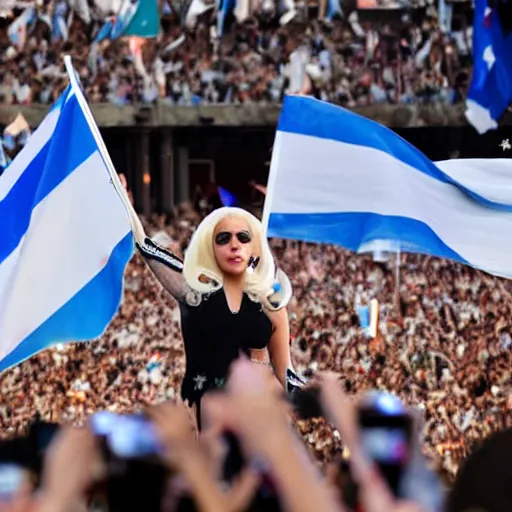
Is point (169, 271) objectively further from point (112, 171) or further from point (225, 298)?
point (112, 171)

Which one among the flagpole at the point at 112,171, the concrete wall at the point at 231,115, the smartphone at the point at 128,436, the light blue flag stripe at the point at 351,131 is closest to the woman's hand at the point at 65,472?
the smartphone at the point at 128,436

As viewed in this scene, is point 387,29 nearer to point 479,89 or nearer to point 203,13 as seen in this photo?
point 203,13

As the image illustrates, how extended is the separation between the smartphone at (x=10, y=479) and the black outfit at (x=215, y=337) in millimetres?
2673

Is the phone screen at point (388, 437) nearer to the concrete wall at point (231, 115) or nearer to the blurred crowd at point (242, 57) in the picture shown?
the blurred crowd at point (242, 57)

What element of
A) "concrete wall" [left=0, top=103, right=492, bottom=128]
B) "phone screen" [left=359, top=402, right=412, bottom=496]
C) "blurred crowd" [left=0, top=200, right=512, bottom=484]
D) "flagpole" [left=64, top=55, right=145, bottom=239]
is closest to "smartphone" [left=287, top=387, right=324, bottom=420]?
"phone screen" [left=359, top=402, right=412, bottom=496]

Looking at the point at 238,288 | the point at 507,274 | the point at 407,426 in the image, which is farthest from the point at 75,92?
the point at 407,426

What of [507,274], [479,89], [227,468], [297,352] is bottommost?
[297,352]

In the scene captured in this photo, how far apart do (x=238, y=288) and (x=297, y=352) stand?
876 cm

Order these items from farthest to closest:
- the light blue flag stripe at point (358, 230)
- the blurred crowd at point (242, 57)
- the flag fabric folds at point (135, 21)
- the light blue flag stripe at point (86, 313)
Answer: the blurred crowd at point (242, 57), the flag fabric folds at point (135, 21), the light blue flag stripe at point (358, 230), the light blue flag stripe at point (86, 313)

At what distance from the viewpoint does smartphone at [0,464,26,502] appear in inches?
108

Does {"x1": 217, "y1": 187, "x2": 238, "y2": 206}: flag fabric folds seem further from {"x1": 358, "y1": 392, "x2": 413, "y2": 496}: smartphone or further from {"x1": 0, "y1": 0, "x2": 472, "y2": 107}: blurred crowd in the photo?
{"x1": 0, "y1": 0, "x2": 472, "y2": 107}: blurred crowd

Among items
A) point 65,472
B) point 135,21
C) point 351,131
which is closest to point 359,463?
point 65,472

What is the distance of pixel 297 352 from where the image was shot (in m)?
14.6

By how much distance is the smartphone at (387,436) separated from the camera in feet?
9.95
